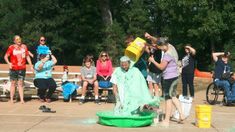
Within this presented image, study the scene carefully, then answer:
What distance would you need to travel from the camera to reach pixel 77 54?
43.3 meters

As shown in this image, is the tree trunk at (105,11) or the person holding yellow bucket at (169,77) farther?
the tree trunk at (105,11)

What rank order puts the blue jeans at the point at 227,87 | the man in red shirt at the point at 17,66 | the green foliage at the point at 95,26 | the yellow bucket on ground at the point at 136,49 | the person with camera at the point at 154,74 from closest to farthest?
the yellow bucket on ground at the point at 136,49, the person with camera at the point at 154,74, the man in red shirt at the point at 17,66, the blue jeans at the point at 227,87, the green foliage at the point at 95,26

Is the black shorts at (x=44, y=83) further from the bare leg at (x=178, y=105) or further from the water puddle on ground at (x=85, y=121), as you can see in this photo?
the bare leg at (x=178, y=105)

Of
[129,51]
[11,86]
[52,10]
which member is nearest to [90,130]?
[129,51]

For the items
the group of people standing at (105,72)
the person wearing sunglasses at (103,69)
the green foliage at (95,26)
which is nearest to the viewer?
the group of people standing at (105,72)

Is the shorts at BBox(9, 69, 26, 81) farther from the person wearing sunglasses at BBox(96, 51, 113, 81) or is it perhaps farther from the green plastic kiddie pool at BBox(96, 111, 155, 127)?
the green plastic kiddie pool at BBox(96, 111, 155, 127)

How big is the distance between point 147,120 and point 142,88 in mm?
759

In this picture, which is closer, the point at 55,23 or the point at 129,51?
the point at 129,51

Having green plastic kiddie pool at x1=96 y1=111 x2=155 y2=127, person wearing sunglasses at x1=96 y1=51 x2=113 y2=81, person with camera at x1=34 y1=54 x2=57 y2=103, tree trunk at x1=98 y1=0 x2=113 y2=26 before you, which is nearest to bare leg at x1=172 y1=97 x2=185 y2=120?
green plastic kiddie pool at x1=96 y1=111 x2=155 y2=127

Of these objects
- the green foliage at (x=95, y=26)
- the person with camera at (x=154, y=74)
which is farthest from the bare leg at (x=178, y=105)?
the green foliage at (x=95, y=26)

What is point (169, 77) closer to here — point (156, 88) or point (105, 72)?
point (156, 88)

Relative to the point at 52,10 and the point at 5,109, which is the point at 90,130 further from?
the point at 52,10

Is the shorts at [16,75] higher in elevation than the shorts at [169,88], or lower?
higher

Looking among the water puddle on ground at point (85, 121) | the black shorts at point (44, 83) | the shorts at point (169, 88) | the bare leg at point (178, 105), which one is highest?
the black shorts at point (44, 83)
